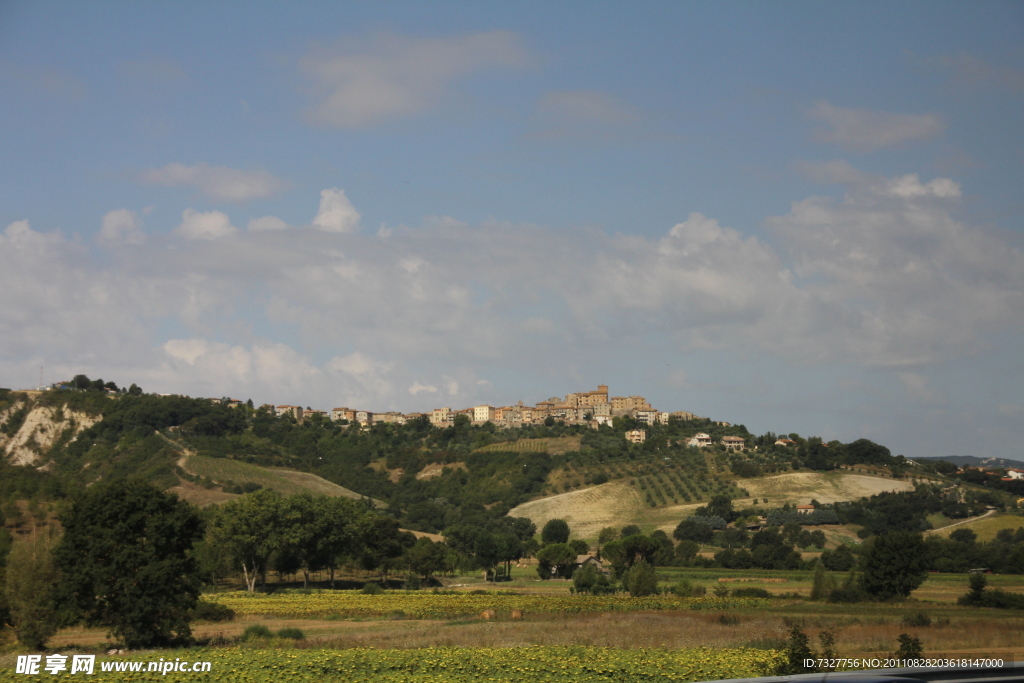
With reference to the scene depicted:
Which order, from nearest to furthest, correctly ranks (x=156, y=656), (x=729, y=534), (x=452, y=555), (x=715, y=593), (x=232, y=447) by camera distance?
(x=156, y=656)
(x=715, y=593)
(x=452, y=555)
(x=729, y=534)
(x=232, y=447)

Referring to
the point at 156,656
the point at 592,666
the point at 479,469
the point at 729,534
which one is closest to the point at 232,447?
the point at 479,469

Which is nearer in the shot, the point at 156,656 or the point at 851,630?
the point at 156,656

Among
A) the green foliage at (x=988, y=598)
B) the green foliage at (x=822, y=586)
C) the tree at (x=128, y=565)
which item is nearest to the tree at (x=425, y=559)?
the green foliage at (x=822, y=586)

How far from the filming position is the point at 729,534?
108188mm

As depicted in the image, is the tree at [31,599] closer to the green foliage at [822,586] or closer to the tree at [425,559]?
the tree at [425,559]

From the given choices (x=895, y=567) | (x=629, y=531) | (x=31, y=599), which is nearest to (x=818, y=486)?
(x=629, y=531)

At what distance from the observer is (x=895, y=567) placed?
185ft

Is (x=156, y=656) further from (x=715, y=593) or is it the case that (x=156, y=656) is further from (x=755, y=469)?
(x=755, y=469)

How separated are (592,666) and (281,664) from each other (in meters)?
9.74

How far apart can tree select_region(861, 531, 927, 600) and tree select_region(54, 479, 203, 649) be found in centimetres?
4568

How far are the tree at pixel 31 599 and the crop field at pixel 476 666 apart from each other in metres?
8.23

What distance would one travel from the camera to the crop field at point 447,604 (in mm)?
50438

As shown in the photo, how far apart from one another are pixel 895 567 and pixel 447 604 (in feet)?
104

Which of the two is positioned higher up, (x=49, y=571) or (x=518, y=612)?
(x=49, y=571)
